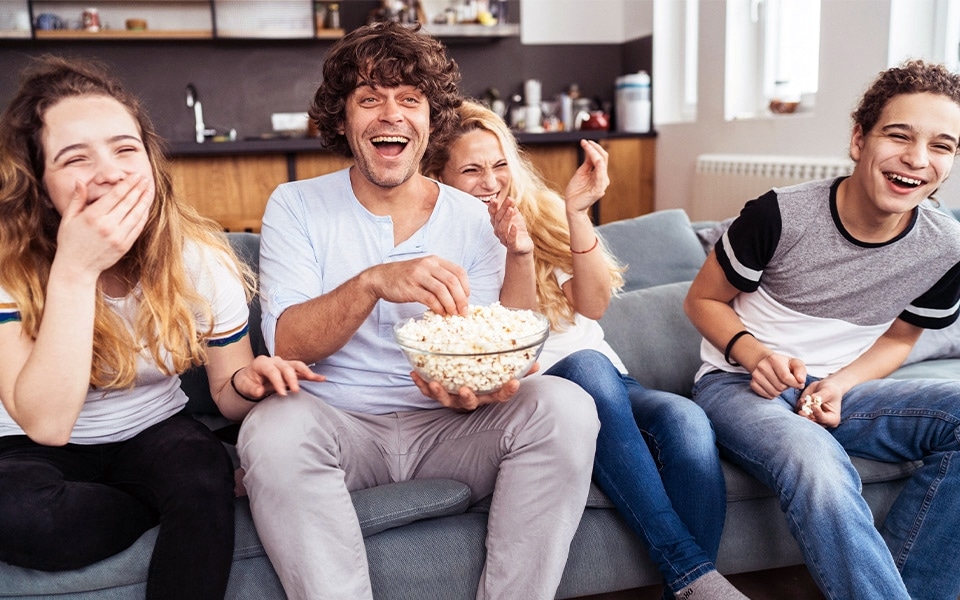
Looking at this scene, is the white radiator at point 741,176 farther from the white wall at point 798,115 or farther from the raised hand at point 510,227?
the raised hand at point 510,227

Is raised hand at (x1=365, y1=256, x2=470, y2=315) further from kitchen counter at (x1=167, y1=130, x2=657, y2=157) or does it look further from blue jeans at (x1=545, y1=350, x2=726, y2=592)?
kitchen counter at (x1=167, y1=130, x2=657, y2=157)

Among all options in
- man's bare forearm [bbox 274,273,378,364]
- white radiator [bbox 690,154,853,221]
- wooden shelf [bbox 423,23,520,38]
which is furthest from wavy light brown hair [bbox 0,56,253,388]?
wooden shelf [bbox 423,23,520,38]

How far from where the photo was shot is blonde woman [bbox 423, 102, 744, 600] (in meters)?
1.52

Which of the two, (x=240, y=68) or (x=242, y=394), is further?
(x=240, y=68)

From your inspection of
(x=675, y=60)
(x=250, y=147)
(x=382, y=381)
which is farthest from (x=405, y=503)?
(x=675, y=60)

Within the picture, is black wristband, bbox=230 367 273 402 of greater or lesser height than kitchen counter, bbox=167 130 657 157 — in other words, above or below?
below

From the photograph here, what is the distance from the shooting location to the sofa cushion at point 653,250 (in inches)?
95.6

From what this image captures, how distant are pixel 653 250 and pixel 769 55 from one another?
2.20m

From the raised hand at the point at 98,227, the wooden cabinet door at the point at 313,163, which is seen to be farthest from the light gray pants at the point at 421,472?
the wooden cabinet door at the point at 313,163

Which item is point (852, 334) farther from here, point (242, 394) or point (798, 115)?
point (798, 115)

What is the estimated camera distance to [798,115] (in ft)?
12.4

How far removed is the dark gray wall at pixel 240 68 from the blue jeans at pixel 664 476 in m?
3.65

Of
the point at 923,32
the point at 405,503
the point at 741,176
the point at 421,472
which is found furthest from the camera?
the point at 741,176

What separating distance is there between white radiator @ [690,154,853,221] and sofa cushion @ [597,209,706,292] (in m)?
1.16
